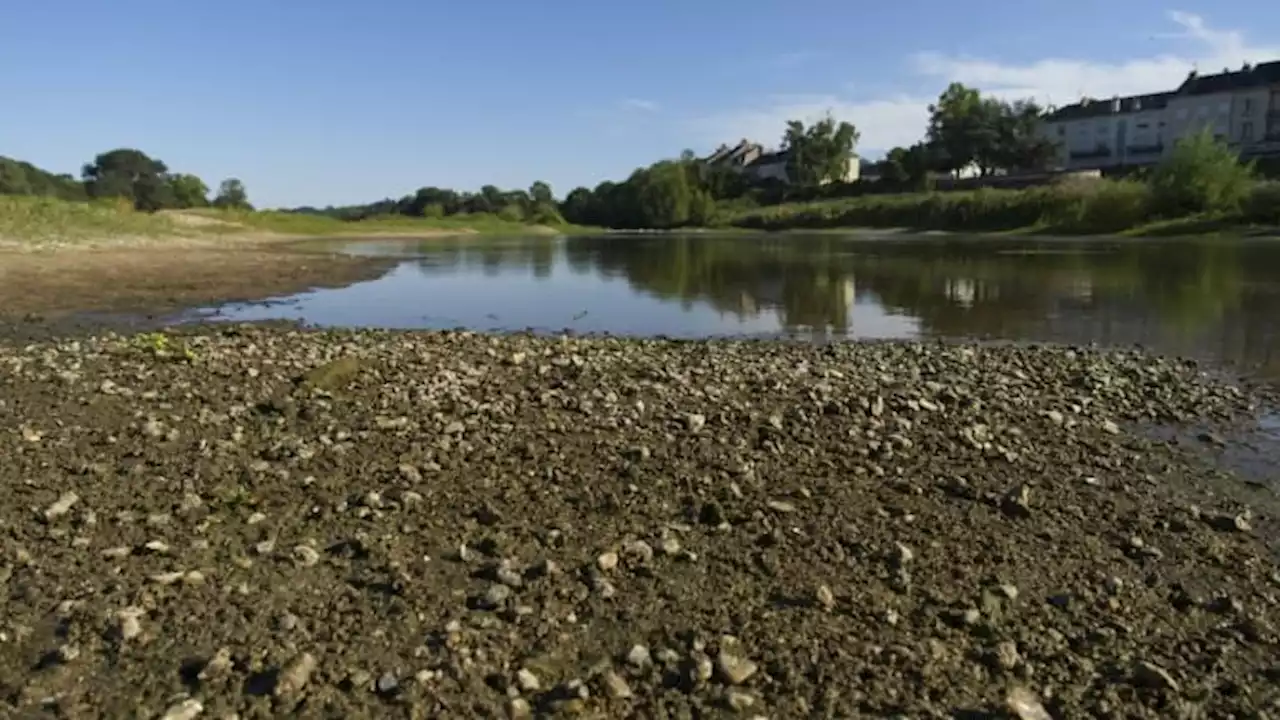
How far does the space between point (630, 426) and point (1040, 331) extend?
664 inches

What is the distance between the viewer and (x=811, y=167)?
7712 inches

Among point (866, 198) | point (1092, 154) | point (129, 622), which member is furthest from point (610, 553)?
point (1092, 154)

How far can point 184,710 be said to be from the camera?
5.14 m

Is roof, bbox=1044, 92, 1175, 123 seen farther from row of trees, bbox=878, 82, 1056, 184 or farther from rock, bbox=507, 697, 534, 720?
rock, bbox=507, 697, 534, 720

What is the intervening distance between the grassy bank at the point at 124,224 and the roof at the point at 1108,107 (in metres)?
115

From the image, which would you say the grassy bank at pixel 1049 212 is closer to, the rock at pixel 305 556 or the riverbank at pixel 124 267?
the riverbank at pixel 124 267

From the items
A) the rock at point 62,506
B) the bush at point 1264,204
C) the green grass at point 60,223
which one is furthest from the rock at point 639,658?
the bush at point 1264,204

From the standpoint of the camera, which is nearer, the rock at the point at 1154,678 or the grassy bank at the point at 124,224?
the rock at the point at 1154,678

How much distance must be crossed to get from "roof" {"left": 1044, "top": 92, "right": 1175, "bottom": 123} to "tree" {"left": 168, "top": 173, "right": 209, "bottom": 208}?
155 m

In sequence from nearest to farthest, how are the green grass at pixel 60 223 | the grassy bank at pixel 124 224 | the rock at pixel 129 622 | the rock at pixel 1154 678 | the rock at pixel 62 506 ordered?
the rock at pixel 1154 678 < the rock at pixel 129 622 < the rock at pixel 62 506 < the green grass at pixel 60 223 < the grassy bank at pixel 124 224

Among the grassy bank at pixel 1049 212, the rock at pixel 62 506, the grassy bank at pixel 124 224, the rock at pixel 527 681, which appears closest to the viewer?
the rock at pixel 527 681

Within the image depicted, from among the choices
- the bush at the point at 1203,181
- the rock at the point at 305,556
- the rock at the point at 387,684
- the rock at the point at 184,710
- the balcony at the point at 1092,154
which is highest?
the balcony at the point at 1092,154

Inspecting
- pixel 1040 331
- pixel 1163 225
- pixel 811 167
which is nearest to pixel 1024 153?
pixel 811 167

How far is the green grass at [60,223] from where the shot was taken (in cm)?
5128
